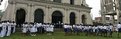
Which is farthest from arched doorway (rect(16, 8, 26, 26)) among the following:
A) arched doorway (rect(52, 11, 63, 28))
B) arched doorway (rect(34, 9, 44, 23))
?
arched doorway (rect(52, 11, 63, 28))

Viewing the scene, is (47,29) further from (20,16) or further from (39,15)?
(20,16)

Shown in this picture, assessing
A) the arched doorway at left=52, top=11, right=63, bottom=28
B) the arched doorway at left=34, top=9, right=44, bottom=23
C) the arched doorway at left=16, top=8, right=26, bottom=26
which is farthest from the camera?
the arched doorway at left=52, top=11, right=63, bottom=28

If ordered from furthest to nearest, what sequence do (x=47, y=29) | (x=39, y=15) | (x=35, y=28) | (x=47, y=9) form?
(x=47, y=9) < (x=39, y=15) < (x=47, y=29) < (x=35, y=28)

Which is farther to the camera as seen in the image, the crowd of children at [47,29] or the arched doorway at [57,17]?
the arched doorway at [57,17]

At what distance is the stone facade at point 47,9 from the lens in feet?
105

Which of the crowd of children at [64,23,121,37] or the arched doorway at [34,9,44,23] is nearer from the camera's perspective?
the crowd of children at [64,23,121,37]

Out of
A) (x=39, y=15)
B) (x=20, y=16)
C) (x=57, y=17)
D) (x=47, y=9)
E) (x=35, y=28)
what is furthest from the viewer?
(x=57, y=17)

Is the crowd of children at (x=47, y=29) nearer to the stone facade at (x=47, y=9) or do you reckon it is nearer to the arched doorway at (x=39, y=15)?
the stone facade at (x=47, y=9)

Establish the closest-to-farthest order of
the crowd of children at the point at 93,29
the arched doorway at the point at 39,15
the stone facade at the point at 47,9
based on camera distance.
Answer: the crowd of children at the point at 93,29
the stone facade at the point at 47,9
the arched doorway at the point at 39,15

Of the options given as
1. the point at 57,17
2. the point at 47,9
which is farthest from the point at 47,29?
the point at 57,17

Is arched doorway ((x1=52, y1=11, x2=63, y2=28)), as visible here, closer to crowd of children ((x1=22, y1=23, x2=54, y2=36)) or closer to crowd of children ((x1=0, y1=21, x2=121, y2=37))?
crowd of children ((x1=0, y1=21, x2=121, y2=37))

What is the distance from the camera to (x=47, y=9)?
36469 millimetres

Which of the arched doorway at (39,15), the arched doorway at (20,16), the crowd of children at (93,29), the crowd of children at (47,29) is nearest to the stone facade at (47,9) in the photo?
the arched doorway at (39,15)

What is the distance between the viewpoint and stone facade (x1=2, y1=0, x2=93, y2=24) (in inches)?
1264
